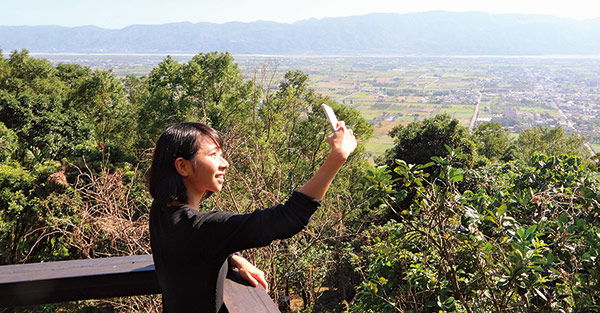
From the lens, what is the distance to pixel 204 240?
0.86 metres

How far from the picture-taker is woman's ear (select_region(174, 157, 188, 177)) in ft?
3.28

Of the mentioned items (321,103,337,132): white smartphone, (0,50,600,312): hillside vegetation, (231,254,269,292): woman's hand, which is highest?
(321,103,337,132): white smartphone

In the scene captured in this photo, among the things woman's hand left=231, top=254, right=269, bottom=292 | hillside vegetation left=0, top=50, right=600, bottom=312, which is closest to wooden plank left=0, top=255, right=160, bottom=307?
woman's hand left=231, top=254, right=269, bottom=292

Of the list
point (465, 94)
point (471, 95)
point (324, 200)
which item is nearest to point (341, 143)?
point (324, 200)

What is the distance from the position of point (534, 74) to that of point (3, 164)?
114 meters

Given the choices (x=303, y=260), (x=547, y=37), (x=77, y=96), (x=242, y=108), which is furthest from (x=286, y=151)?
(x=547, y=37)

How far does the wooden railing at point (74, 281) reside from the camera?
4.02 feet

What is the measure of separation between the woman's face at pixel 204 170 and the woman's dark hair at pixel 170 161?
16 millimetres

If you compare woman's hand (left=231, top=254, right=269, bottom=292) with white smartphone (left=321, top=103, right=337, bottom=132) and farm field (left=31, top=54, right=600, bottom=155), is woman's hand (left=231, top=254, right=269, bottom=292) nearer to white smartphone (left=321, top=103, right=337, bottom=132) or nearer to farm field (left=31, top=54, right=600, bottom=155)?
white smartphone (left=321, top=103, right=337, bottom=132)

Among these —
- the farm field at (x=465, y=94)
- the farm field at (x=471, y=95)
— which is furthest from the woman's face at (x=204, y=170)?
the farm field at (x=471, y=95)

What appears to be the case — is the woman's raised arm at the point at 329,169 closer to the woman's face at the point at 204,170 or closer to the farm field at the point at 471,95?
the woman's face at the point at 204,170

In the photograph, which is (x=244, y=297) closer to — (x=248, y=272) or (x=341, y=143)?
(x=248, y=272)

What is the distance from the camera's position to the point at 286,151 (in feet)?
46.4

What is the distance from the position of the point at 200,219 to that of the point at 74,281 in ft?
2.21
